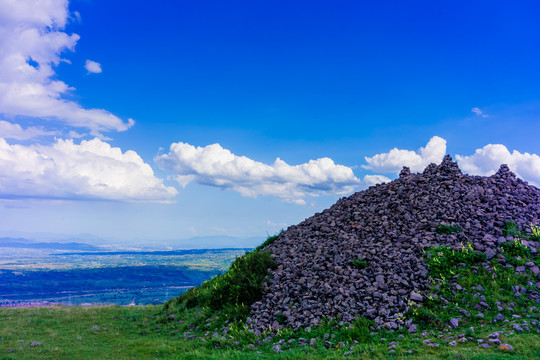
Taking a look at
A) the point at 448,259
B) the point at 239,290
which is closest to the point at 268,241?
the point at 239,290

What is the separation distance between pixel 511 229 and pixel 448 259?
4350 mm

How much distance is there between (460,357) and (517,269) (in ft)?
23.9

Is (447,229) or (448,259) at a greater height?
(447,229)

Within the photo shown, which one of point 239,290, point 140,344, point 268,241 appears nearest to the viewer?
point 140,344

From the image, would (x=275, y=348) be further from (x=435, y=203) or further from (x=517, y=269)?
(x=435, y=203)

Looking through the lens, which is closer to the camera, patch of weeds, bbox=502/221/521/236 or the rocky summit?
the rocky summit

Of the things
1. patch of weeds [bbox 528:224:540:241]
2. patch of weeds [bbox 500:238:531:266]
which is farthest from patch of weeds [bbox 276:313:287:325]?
patch of weeds [bbox 528:224:540:241]

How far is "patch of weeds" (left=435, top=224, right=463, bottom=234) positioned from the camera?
17844 millimetres

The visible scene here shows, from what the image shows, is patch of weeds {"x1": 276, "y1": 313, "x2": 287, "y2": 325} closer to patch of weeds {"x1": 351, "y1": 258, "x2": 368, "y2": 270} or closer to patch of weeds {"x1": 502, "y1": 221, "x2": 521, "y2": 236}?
patch of weeds {"x1": 351, "y1": 258, "x2": 368, "y2": 270}

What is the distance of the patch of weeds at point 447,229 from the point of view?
17.8 metres

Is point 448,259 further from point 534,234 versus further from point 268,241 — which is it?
point 268,241

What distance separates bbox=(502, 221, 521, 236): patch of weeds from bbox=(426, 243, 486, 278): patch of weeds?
2493 mm

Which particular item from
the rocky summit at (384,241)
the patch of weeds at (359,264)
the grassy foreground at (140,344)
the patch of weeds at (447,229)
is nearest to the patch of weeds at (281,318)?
the rocky summit at (384,241)

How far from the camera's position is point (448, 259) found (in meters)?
15.9
